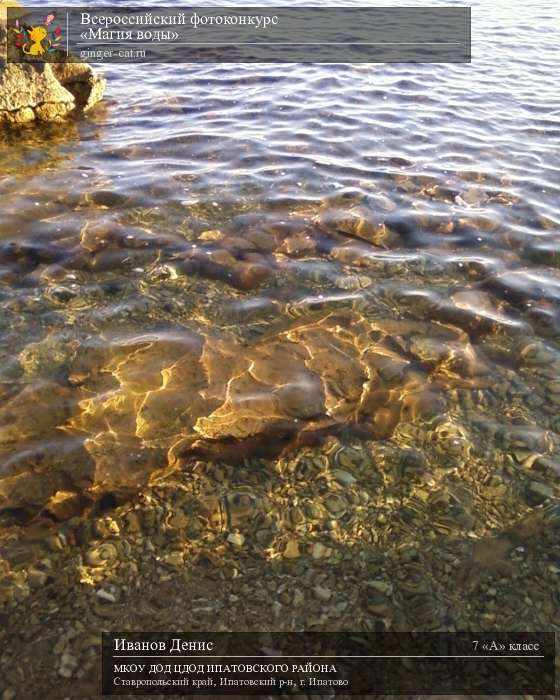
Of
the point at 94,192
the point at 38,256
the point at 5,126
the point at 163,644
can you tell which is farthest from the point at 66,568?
the point at 5,126

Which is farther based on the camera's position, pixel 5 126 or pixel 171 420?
pixel 5 126

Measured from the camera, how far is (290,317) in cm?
658

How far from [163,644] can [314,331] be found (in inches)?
144

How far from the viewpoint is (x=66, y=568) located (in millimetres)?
4176

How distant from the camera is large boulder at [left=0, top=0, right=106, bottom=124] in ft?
38.6

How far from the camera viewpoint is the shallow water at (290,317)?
16.1 ft

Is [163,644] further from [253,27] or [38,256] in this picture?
[253,27]

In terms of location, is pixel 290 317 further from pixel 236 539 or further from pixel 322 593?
pixel 322 593

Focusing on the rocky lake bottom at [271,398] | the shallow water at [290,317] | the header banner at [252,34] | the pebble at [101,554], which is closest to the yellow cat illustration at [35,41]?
the header banner at [252,34]

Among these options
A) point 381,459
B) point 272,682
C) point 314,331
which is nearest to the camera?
point 272,682

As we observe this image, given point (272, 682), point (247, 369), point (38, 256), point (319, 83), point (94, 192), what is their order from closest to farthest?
point (272, 682) < point (247, 369) < point (38, 256) < point (94, 192) < point (319, 83)

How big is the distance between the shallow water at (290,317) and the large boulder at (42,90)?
0.80 meters

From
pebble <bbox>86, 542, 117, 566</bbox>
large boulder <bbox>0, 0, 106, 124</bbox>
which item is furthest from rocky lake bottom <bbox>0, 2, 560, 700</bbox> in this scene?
large boulder <bbox>0, 0, 106, 124</bbox>

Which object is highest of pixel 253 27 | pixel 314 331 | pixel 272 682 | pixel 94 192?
pixel 253 27
